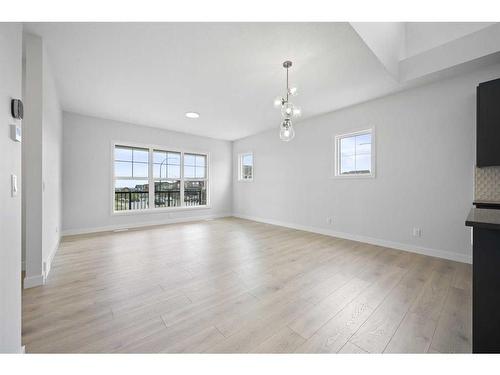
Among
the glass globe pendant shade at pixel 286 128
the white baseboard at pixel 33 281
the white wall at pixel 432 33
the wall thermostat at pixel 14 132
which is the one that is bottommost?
the white baseboard at pixel 33 281

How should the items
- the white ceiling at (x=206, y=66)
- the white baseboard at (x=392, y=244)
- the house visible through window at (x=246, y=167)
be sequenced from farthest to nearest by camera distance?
1. the house visible through window at (x=246, y=167)
2. the white baseboard at (x=392, y=244)
3. the white ceiling at (x=206, y=66)

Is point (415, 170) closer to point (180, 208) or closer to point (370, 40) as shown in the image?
point (370, 40)

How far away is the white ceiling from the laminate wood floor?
251 cm

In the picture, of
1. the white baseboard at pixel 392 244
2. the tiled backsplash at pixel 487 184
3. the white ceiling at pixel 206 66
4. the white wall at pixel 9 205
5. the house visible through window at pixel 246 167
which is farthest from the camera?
the house visible through window at pixel 246 167

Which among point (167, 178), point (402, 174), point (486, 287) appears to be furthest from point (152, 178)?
point (486, 287)

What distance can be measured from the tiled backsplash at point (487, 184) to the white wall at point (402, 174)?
0.12 m

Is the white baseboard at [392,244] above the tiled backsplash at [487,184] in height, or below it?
below

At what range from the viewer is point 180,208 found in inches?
224

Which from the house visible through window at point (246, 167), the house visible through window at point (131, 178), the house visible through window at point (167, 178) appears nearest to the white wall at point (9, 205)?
the house visible through window at point (131, 178)

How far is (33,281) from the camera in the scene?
2051 millimetres

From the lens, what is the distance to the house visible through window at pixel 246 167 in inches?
247

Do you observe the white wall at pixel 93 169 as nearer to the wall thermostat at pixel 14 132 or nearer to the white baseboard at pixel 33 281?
the white baseboard at pixel 33 281

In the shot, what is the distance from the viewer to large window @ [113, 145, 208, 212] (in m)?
4.90

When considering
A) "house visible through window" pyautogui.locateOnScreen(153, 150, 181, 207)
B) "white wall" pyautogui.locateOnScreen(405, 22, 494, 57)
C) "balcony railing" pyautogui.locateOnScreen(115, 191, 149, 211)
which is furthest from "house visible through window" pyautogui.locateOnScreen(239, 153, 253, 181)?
"white wall" pyautogui.locateOnScreen(405, 22, 494, 57)
